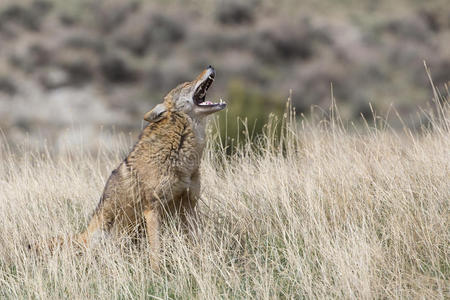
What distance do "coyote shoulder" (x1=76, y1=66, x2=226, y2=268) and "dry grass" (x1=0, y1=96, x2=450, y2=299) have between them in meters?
0.18

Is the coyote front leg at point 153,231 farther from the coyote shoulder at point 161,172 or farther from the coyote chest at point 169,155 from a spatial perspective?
the coyote chest at point 169,155

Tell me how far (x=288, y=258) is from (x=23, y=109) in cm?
2204

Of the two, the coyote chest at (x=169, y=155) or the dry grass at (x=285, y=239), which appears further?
the coyote chest at (x=169, y=155)


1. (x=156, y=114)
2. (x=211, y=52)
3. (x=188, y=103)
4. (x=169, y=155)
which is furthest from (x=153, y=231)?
(x=211, y=52)

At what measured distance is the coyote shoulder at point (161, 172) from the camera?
4.93 meters

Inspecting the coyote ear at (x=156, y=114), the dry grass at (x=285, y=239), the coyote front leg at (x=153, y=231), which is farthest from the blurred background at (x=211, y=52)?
the coyote front leg at (x=153, y=231)

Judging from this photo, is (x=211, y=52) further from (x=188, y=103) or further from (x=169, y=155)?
(x=169, y=155)

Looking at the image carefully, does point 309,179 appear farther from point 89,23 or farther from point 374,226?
point 89,23

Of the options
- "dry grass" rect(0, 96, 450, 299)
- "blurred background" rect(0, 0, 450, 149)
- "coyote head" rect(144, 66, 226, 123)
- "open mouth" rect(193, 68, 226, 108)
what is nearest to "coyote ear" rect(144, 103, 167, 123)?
"coyote head" rect(144, 66, 226, 123)

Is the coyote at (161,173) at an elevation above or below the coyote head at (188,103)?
below

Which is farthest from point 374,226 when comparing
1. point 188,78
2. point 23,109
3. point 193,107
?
point 188,78

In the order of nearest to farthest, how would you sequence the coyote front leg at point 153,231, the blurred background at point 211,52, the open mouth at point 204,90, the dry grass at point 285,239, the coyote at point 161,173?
the dry grass at point 285,239 < the coyote front leg at point 153,231 < the coyote at point 161,173 < the open mouth at point 204,90 < the blurred background at point 211,52

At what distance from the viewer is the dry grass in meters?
4.18

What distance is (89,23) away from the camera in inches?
1270
